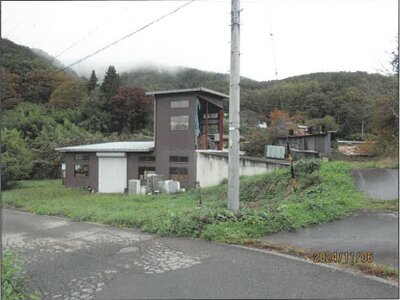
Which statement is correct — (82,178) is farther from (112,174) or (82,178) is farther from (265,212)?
(265,212)

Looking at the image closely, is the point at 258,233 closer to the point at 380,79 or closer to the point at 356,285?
the point at 356,285

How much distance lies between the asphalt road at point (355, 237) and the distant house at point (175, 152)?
11.4m

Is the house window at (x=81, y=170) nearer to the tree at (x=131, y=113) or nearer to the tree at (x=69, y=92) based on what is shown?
the tree at (x=131, y=113)

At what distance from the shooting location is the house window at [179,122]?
21328 mm

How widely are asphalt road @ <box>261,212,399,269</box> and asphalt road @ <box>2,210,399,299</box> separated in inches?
33.2

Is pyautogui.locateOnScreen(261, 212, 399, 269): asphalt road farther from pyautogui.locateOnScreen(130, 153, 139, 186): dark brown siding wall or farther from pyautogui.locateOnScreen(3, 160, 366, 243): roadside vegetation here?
pyautogui.locateOnScreen(130, 153, 139, 186): dark brown siding wall

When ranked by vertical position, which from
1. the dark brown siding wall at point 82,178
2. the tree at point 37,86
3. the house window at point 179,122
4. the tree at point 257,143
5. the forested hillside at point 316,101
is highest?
the forested hillside at point 316,101

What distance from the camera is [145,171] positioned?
2258 cm

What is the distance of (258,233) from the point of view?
683 cm

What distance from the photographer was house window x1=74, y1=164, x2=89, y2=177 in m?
24.5

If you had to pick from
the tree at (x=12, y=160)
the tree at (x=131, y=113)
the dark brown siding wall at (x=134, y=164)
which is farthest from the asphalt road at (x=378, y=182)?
the tree at (x=12, y=160)

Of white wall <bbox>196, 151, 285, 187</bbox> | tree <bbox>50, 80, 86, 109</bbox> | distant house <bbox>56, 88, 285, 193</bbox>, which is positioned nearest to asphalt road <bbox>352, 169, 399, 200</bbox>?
white wall <bbox>196, 151, 285, 187</bbox>

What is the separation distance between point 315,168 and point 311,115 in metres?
38.1

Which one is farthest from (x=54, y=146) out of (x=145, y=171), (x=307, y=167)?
(x=307, y=167)
